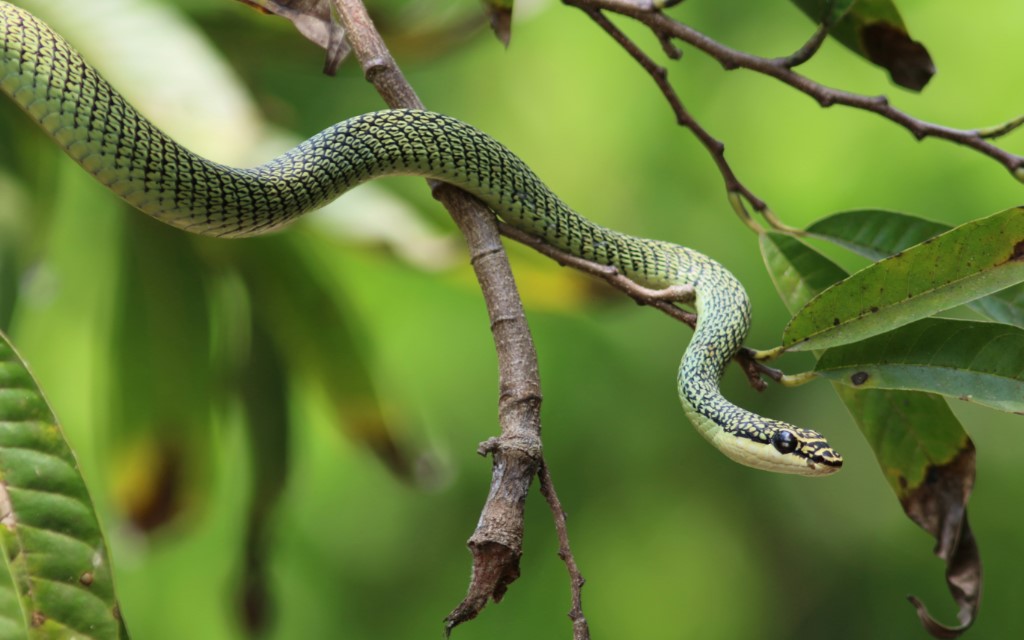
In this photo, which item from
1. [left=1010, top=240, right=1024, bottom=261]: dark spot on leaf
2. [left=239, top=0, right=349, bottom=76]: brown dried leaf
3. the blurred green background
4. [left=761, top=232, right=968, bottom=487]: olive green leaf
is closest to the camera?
[left=1010, top=240, right=1024, bottom=261]: dark spot on leaf

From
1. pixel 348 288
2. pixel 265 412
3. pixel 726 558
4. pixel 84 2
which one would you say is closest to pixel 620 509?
pixel 726 558

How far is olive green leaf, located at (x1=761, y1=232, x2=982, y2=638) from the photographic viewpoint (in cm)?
112

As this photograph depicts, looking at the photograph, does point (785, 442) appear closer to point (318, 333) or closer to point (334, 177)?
Answer: point (334, 177)

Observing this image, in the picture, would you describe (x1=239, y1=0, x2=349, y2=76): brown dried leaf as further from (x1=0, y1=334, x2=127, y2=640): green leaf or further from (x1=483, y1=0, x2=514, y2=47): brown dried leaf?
(x1=0, y1=334, x2=127, y2=640): green leaf

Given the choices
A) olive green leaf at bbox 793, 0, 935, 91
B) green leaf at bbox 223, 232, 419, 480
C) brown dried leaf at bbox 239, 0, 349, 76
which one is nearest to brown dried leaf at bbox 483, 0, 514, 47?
brown dried leaf at bbox 239, 0, 349, 76

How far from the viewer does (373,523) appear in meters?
2.66

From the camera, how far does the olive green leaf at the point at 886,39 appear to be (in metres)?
1.25

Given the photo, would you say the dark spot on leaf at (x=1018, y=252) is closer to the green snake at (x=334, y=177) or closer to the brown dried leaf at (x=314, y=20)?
the green snake at (x=334, y=177)

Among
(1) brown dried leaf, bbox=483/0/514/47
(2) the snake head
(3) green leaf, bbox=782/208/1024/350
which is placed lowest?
(2) the snake head

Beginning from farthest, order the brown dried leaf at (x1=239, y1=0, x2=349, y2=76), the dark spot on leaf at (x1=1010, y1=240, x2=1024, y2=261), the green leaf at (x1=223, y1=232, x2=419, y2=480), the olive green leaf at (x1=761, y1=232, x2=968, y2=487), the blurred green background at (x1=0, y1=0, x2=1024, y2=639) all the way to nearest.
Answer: the blurred green background at (x1=0, y1=0, x2=1024, y2=639), the green leaf at (x1=223, y1=232, x2=419, y2=480), the olive green leaf at (x1=761, y1=232, x2=968, y2=487), the brown dried leaf at (x1=239, y1=0, x2=349, y2=76), the dark spot on leaf at (x1=1010, y1=240, x2=1024, y2=261)

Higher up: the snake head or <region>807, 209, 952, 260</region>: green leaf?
<region>807, 209, 952, 260</region>: green leaf

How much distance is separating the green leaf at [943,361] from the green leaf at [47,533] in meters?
0.75

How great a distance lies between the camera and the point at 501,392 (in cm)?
87

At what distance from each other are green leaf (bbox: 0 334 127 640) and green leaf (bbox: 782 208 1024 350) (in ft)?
2.39
